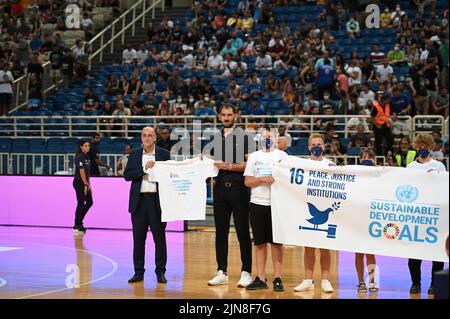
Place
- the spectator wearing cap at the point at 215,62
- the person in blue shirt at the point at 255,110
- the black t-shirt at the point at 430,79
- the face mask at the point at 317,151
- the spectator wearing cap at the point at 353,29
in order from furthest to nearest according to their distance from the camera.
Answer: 1. the spectator wearing cap at the point at 215,62
2. the spectator wearing cap at the point at 353,29
3. the person in blue shirt at the point at 255,110
4. the black t-shirt at the point at 430,79
5. the face mask at the point at 317,151

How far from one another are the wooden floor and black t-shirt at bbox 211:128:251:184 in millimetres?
1352

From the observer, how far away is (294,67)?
25.8 meters

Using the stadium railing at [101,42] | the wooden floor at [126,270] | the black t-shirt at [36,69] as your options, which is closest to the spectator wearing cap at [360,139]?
the wooden floor at [126,270]

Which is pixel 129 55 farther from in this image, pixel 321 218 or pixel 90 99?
pixel 321 218

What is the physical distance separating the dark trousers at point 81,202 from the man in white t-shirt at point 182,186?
727 centimetres

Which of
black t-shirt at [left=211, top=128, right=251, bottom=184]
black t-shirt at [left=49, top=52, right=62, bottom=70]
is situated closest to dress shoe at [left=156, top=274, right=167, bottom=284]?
black t-shirt at [left=211, top=128, right=251, bottom=184]

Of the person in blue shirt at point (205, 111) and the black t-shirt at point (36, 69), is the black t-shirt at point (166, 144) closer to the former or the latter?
the person in blue shirt at point (205, 111)

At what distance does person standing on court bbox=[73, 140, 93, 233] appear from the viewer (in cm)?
1920

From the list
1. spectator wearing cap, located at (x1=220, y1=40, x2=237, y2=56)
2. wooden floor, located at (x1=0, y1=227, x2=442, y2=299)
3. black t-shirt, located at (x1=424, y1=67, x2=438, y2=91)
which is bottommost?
wooden floor, located at (x1=0, y1=227, x2=442, y2=299)

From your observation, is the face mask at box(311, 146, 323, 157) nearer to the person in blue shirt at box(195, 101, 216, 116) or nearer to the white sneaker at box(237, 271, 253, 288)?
the white sneaker at box(237, 271, 253, 288)

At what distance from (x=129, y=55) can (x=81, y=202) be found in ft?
35.2

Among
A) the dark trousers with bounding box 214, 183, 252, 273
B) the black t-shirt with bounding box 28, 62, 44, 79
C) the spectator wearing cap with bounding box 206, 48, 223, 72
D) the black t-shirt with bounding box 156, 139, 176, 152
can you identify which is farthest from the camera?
the black t-shirt with bounding box 28, 62, 44, 79

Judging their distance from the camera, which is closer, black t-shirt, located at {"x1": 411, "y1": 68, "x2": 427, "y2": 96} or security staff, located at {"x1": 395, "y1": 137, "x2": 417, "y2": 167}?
security staff, located at {"x1": 395, "y1": 137, "x2": 417, "y2": 167}

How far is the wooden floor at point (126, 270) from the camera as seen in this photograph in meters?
11.2
